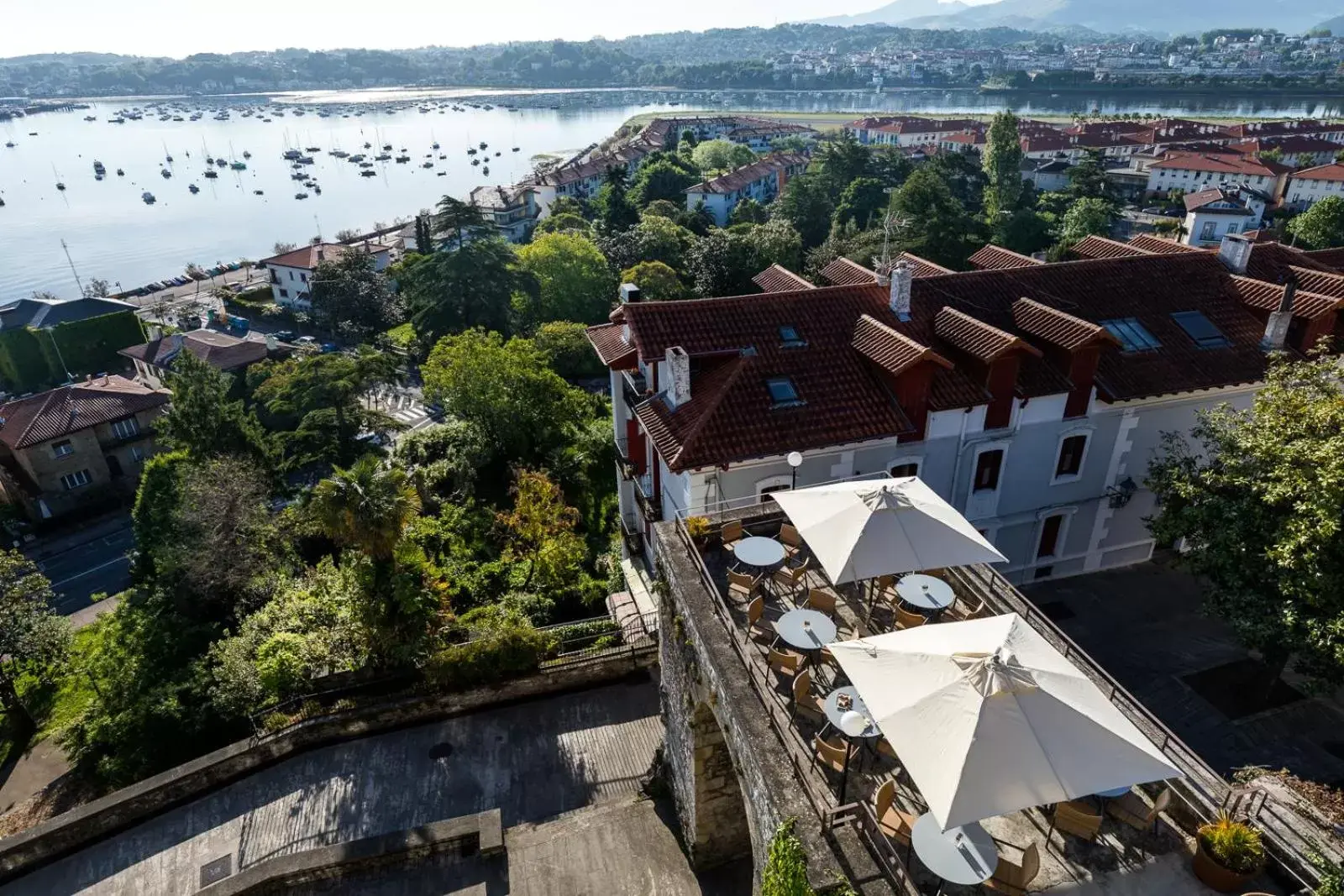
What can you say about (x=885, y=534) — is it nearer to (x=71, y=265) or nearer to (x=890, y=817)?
(x=890, y=817)

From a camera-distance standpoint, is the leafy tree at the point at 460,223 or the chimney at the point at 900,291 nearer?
the chimney at the point at 900,291

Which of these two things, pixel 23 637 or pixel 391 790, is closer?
pixel 391 790

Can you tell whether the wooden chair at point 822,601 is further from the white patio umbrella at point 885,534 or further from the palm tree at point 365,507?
the palm tree at point 365,507

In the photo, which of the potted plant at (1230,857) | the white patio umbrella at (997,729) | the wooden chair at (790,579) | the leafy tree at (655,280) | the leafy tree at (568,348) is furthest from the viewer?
the leafy tree at (655,280)

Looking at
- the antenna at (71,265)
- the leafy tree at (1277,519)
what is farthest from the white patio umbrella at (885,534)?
the antenna at (71,265)

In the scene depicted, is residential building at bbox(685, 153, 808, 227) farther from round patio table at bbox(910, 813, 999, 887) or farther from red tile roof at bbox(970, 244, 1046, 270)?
round patio table at bbox(910, 813, 999, 887)

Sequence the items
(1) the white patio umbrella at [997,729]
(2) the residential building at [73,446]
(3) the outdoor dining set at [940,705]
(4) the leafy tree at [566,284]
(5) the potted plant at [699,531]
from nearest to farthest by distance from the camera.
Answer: (1) the white patio umbrella at [997,729] → (3) the outdoor dining set at [940,705] → (5) the potted plant at [699,531] → (2) the residential building at [73,446] → (4) the leafy tree at [566,284]

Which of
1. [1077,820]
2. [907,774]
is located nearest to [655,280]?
[907,774]

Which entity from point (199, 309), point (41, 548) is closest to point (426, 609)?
point (41, 548)
